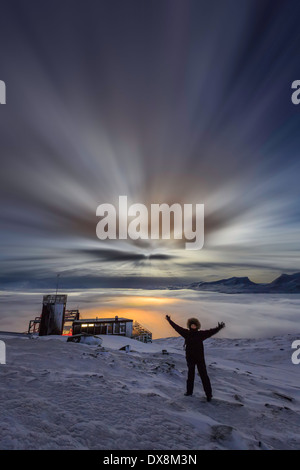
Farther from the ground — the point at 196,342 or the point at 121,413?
the point at 196,342

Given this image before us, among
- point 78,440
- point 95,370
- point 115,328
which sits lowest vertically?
point 115,328

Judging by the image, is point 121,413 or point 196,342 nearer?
point 121,413

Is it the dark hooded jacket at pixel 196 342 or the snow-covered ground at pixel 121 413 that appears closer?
the snow-covered ground at pixel 121 413

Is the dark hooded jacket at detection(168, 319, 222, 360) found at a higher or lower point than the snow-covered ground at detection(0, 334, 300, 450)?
higher

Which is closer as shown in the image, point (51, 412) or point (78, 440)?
point (78, 440)

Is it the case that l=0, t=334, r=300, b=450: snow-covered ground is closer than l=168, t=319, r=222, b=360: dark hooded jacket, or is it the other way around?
l=0, t=334, r=300, b=450: snow-covered ground

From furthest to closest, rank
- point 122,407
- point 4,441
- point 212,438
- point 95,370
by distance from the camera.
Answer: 1. point 95,370
2. point 122,407
3. point 212,438
4. point 4,441

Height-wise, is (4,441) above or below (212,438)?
above

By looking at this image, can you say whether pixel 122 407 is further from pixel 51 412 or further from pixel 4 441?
pixel 4 441

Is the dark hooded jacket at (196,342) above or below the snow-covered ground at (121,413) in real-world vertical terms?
above

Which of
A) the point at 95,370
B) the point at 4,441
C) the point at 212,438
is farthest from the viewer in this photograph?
the point at 95,370

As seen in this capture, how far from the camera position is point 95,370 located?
7121 millimetres
